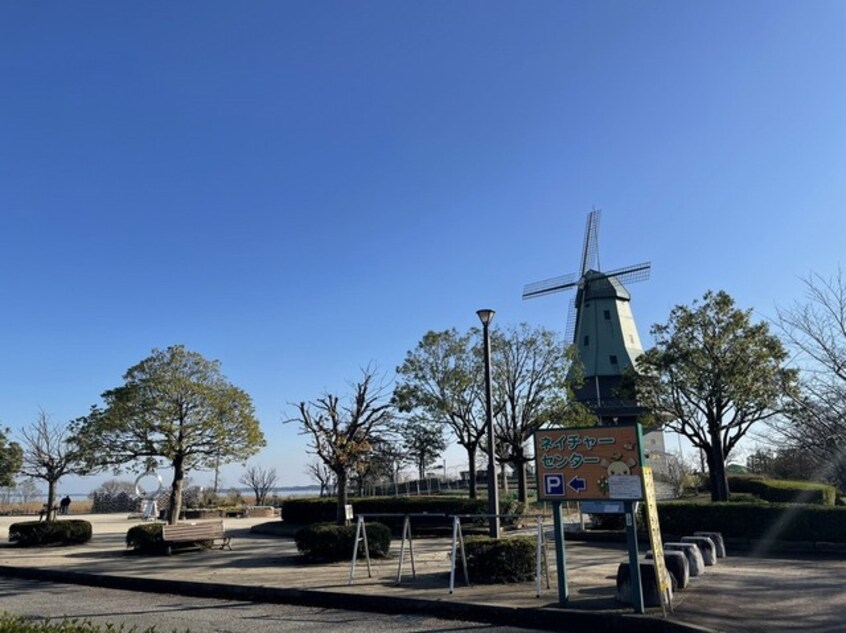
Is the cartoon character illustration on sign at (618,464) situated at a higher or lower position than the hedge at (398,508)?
higher

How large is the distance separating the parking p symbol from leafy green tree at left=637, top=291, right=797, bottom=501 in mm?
16412

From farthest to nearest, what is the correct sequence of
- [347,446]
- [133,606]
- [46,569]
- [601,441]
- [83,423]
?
[83,423]
[347,446]
[46,569]
[133,606]
[601,441]

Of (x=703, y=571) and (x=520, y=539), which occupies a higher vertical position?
(x=520, y=539)

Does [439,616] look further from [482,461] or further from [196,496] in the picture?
[196,496]

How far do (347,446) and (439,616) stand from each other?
7013mm

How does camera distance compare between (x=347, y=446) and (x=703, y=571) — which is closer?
(x=703, y=571)

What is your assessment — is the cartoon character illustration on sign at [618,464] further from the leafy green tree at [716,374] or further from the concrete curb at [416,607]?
the leafy green tree at [716,374]

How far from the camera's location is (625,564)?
823cm

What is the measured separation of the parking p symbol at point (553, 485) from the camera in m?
8.21

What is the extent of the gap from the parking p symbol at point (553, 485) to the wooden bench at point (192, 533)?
10.8 m

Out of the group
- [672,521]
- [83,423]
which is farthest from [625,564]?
[83,423]

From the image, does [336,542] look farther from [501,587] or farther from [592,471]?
[592,471]

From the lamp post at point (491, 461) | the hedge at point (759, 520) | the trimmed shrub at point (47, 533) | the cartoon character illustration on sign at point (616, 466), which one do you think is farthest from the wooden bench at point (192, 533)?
the hedge at point (759, 520)

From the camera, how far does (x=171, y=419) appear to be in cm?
1941
